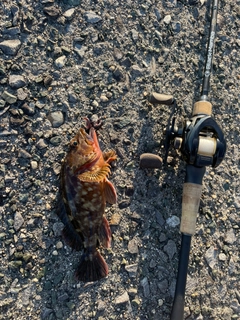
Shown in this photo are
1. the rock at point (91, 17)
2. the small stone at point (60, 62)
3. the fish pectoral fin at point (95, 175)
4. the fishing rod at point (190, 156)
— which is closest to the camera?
the fishing rod at point (190, 156)

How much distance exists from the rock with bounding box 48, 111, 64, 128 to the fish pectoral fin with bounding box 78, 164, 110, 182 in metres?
0.54

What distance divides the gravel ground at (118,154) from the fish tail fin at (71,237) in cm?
7

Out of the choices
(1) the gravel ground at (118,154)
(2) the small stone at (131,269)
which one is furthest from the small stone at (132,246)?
(2) the small stone at (131,269)

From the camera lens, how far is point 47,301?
10.2 feet

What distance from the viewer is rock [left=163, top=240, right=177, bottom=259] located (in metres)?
3.37

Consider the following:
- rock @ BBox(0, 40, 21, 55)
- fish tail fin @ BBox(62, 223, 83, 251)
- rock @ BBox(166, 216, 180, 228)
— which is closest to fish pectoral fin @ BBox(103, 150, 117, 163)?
fish tail fin @ BBox(62, 223, 83, 251)

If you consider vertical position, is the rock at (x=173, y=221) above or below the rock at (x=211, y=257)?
above

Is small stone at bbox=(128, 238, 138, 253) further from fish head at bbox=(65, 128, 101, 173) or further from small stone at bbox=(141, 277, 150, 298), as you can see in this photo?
fish head at bbox=(65, 128, 101, 173)

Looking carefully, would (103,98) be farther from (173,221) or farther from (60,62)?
(173,221)

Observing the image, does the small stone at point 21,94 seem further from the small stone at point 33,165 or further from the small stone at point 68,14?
the small stone at point 68,14

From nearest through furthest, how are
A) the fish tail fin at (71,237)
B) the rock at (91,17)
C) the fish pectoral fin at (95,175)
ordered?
the fish pectoral fin at (95,175) → the fish tail fin at (71,237) → the rock at (91,17)

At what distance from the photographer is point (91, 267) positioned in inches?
123

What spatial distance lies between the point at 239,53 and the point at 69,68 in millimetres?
1796

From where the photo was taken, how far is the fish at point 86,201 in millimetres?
3051
